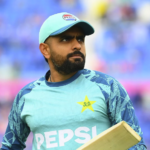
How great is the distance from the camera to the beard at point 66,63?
205cm

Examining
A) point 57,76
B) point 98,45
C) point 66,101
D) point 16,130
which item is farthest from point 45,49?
point 98,45

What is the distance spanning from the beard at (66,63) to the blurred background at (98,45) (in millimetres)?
3956

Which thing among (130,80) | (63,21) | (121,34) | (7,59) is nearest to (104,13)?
(121,34)

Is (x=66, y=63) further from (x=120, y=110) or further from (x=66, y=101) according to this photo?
(x=120, y=110)

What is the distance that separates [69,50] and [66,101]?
30cm

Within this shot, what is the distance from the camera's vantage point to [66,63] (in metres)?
2.07

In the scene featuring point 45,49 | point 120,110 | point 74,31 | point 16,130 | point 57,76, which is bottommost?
point 16,130

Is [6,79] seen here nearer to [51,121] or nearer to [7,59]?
[7,59]

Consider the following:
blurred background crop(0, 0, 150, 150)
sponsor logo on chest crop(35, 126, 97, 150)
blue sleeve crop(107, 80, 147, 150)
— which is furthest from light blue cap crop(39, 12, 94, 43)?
blurred background crop(0, 0, 150, 150)

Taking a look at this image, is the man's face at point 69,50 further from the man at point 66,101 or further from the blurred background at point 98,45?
the blurred background at point 98,45

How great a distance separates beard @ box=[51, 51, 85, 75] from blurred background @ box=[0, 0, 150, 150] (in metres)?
3.96

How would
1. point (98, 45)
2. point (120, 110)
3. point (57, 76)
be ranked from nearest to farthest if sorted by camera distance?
point (120, 110) < point (57, 76) < point (98, 45)

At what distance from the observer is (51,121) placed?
6.56ft

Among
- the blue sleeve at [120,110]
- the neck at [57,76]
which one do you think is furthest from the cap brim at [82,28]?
the blue sleeve at [120,110]
